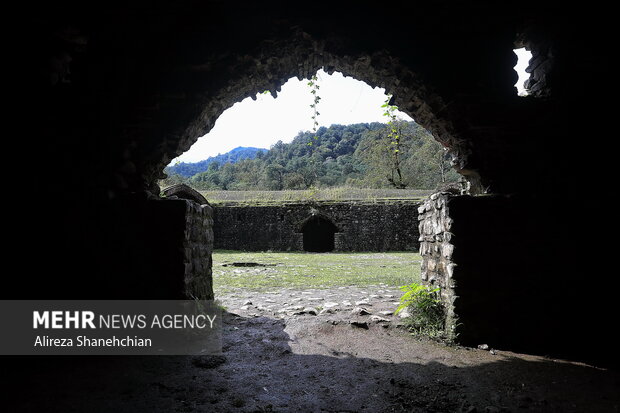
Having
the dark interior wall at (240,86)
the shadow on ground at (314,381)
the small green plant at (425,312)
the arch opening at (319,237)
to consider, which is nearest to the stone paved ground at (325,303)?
the small green plant at (425,312)

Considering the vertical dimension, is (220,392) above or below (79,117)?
below

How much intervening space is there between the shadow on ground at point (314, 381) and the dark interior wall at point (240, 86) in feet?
2.95

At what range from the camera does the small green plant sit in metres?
4.01

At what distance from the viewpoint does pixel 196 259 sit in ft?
13.8

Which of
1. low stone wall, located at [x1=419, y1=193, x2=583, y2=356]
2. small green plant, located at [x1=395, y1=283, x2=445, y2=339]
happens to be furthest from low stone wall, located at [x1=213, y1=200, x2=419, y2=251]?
low stone wall, located at [x1=419, y1=193, x2=583, y2=356]

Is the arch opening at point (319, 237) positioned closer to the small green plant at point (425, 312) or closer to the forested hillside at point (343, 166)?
the forested hillside at point (343, 166)

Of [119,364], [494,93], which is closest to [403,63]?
[494,93]

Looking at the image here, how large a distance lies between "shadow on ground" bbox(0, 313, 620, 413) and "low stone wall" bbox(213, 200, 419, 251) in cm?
1439

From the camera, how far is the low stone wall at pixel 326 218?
17922mm

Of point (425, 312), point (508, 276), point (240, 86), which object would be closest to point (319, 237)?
point (425, 312)

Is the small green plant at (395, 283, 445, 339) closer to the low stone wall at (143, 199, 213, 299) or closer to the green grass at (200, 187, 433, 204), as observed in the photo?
the low stone wall at (143, 199, 213, 299)

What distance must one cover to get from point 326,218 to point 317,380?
617 inches

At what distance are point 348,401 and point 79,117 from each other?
377 centimetres

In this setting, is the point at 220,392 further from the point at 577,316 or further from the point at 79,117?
the point at 577,316
